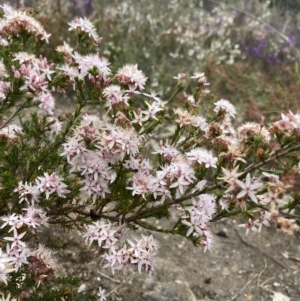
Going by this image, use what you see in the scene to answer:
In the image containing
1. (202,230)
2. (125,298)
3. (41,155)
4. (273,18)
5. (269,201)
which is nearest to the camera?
(269,201)

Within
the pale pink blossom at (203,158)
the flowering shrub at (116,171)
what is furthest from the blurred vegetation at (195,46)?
the pale pink blossom at (203,158)

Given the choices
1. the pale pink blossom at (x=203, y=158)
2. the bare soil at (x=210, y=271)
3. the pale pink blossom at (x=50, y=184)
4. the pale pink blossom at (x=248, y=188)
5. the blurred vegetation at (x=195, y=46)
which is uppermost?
the pale pink blossom at (x=248, y=188)

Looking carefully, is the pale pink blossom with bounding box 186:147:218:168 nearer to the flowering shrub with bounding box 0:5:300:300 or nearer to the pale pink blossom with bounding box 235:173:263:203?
the flowering shrub with bounding box 0:5:300:300

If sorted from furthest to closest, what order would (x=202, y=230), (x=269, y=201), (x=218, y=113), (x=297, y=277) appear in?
(x=297, y=277) → (x=218, y=113) → (x=202, y=230) → (x=269, y=201)

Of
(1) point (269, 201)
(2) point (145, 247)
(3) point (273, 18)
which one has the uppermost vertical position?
(1) point (269, 201)

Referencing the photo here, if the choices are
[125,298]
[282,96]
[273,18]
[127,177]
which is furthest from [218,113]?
[273,18]

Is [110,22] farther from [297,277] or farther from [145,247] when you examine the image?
[145,247]

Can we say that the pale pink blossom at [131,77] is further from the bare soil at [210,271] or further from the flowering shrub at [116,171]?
the bare soil at [210,271]

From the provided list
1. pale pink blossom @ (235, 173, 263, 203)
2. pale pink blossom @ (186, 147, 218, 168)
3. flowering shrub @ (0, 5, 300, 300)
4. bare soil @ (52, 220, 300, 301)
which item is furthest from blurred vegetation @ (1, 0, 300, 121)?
pale pink blossom @ (235, 173, 263, 203)

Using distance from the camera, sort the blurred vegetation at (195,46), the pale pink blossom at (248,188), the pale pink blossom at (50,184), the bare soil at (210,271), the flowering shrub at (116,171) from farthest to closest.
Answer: the blurred vegetation at (195,46), the bare soil at (210,271), the pale pink blossom at (50,184), the flowering shrub at (116,171), the pale pink blossom at (248,188)

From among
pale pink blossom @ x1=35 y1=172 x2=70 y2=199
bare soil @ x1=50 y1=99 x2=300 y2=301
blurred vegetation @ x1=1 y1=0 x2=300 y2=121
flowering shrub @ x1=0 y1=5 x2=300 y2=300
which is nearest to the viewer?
flowering shrub @ x1=0 y1=5 x2=300 y2=300

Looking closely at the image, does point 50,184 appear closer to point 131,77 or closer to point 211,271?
point 131,77
